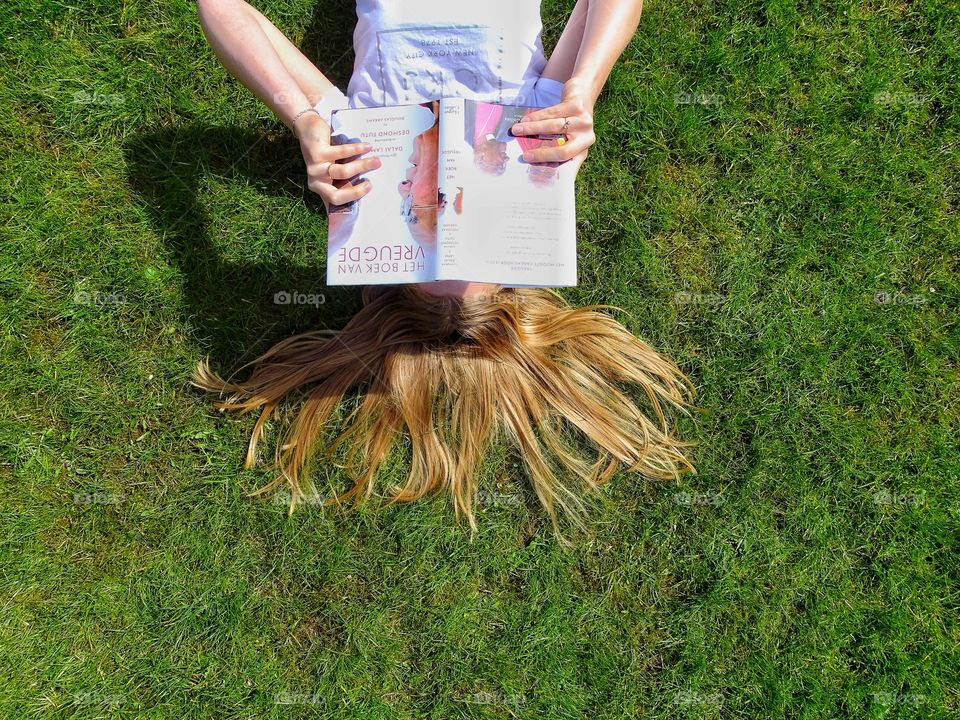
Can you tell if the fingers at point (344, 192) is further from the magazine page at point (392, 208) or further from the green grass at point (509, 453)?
the green grass at point (509, 453)

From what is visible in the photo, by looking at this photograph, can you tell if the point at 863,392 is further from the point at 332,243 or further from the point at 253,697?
the point at 253,697

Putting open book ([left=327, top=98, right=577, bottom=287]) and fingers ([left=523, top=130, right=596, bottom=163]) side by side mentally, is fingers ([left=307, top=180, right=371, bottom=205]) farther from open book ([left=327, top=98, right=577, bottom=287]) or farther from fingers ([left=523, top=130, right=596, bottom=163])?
fingers ([left=523, top=130, right=596, bottom=163])

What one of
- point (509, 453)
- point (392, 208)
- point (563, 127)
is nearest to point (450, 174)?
point (392, 208)

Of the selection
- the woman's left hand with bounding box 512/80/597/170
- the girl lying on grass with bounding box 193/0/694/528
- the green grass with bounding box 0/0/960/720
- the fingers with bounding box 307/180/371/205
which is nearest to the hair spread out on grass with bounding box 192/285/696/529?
the girl lying on grass with bounding box 193/0/694/528

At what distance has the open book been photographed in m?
2.20

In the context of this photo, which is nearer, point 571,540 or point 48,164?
point 571,540

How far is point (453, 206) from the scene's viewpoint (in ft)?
7.32

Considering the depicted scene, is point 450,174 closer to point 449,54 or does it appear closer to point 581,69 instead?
point 581,69

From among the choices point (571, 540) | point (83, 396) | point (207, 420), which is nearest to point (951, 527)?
point (571, 540)

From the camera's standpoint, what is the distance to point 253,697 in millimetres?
3215

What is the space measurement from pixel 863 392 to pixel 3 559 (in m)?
4.69

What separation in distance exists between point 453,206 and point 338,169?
0.48 metres

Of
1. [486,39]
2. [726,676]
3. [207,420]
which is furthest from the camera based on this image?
[207,420]

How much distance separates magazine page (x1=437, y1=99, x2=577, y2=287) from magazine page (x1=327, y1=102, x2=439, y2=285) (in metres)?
0.06
